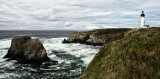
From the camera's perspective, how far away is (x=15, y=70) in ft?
87.8

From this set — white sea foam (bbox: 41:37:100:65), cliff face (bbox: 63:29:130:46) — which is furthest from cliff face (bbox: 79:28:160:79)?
cliff face (bbox: 63:29:130:46)

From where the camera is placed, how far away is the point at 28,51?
108 ft

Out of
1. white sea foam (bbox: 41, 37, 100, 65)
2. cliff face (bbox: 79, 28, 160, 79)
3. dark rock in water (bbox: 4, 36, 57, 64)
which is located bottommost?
white sea foam (bbox: 41, 37, 100, 65)

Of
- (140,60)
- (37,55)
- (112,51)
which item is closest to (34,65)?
(37,55)

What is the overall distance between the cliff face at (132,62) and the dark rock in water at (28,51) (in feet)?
75.0

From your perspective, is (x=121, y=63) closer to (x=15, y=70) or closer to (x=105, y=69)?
(x=105, y=69)

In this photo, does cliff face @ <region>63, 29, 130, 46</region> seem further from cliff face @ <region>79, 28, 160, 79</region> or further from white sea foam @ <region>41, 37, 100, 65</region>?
cliff face @ <region>79, 28, 160, 79</region>

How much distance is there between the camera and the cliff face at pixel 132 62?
9.01 m

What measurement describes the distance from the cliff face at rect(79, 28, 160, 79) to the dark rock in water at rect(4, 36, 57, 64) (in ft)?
75.0

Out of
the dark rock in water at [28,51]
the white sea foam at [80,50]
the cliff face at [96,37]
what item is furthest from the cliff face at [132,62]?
the cliff face at [96,37]

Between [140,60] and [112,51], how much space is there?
2.62 meters

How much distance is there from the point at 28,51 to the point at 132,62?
27.8 m

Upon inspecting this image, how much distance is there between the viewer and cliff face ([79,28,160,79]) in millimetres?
9008

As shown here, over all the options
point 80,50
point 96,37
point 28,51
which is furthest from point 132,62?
point 96,37
